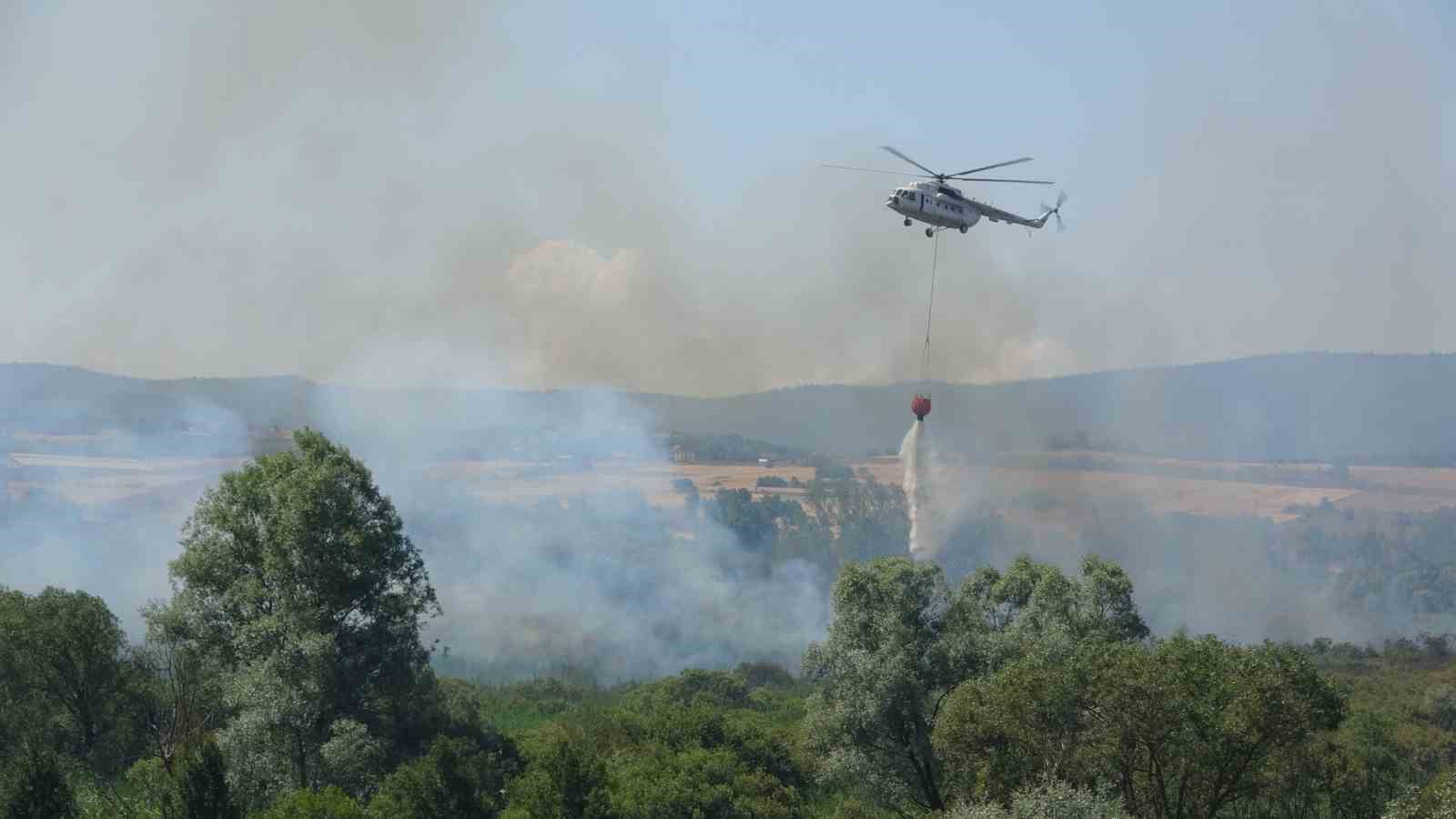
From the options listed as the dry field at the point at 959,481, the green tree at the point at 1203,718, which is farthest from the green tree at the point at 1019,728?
the dry field at the point at 959,481

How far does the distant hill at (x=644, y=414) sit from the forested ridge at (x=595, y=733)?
5897cm

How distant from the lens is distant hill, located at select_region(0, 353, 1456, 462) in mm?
119125

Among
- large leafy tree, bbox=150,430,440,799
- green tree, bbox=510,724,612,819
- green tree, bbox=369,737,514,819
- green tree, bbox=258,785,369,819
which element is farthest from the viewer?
large leafy tree, bbox=150,430,440,799

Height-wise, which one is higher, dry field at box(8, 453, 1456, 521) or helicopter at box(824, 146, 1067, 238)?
helicopter at box(824, 146, 1067, 238)

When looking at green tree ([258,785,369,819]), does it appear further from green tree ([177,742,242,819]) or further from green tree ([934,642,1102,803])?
green tree ([934,642,1102,803])

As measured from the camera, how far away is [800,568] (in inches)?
6506

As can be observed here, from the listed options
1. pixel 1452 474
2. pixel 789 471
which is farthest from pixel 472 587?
pixel 1452 474

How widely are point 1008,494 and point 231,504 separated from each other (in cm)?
10374

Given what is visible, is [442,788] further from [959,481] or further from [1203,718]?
[959,481]

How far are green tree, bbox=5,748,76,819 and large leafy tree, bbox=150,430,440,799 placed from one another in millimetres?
8856

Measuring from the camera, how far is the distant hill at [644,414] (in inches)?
4690

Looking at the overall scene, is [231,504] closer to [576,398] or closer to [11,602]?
[11,602]

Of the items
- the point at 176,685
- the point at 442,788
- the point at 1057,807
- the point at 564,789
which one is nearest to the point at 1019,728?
the point at 1057,807

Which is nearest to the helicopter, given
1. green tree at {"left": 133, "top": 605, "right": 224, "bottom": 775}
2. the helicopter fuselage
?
the helicopter fuselage
